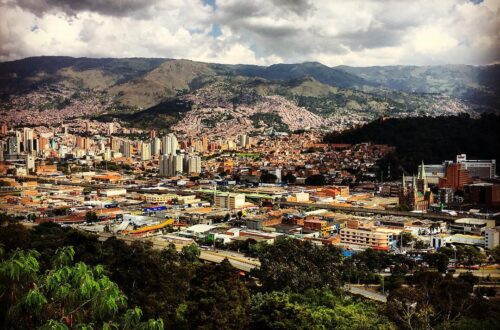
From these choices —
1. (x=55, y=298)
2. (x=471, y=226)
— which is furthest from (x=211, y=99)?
(x=55, y=298)

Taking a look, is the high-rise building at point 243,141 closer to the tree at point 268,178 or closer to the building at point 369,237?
the tree at point 268,178

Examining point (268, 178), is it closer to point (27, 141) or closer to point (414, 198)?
point (414, 198)

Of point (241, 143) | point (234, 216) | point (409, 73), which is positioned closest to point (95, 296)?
point (234, 216)

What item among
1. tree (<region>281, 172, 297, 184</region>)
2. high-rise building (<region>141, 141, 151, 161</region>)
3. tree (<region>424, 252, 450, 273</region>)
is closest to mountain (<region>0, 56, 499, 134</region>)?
high-rise building (<region>141, 141, 151, 161</region>)

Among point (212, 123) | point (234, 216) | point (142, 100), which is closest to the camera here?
point (234, 216)

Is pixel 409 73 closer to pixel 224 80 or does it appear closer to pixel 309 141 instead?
pixel 224 80

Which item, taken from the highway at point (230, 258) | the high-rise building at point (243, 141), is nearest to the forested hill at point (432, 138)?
the high-rise building at point (243, 141)

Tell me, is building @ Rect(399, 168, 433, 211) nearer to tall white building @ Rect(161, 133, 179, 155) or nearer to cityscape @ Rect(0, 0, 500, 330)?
cityscape @ Rect(0, 0, 500, 330)

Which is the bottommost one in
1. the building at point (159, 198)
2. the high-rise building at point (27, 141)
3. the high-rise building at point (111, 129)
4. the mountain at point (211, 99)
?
the building at point (159, 198)
